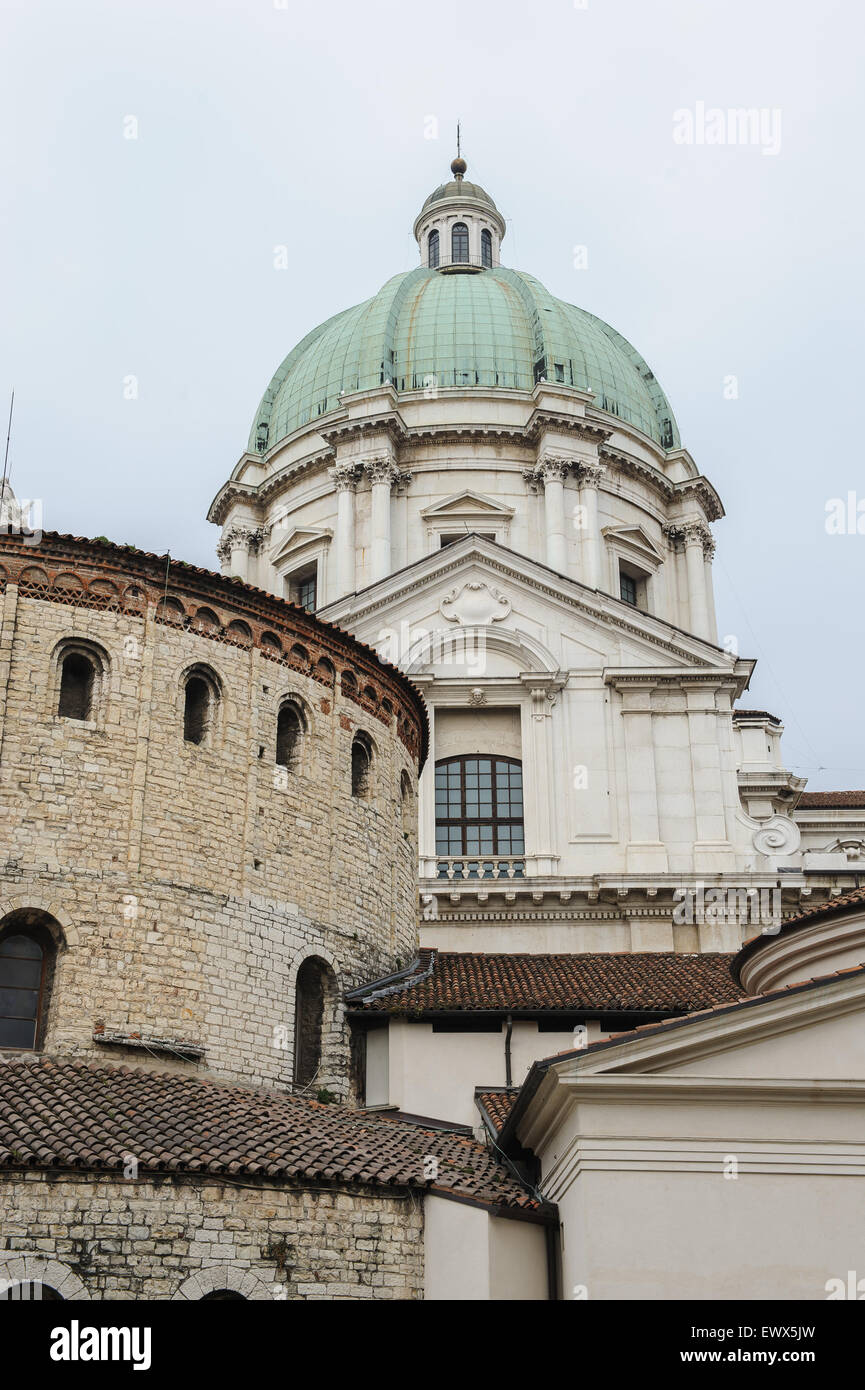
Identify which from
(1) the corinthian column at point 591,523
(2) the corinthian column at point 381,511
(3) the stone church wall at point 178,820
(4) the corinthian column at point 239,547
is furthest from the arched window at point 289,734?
(4) the corinthian column at point 239,547

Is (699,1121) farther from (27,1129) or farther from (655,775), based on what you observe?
(655,775)

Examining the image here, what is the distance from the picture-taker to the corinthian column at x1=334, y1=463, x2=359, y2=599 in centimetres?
4500

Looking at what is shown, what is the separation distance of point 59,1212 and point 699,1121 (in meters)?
7.35

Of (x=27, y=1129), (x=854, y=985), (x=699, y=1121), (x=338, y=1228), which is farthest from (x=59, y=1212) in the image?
(x=854, y=985)

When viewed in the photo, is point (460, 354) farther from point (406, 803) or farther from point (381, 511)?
point (406, 803)

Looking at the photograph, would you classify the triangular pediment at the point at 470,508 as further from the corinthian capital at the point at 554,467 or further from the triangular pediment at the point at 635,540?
the triangular pediment at the point at 635,540

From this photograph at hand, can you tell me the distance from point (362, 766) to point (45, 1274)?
1168 cm

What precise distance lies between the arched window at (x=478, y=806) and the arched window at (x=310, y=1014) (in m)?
11.7

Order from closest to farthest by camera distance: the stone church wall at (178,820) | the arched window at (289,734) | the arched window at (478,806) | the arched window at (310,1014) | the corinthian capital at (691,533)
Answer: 1. the stone church wall at (178,820)
2. the arched window at (310,1014)
3. the arched window at (289,734)
4. the arched window at (478,806)
5. the corinthian capital at (691,533)

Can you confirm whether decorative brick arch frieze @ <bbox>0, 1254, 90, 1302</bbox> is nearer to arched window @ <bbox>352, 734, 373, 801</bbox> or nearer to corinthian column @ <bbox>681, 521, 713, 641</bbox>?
arched window @ <bbox>352, 734, 373, 801</bbox>

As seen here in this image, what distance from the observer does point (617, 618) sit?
38.4 m

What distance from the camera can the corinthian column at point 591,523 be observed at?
45.2 m

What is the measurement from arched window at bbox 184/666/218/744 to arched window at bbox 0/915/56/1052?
3987mm

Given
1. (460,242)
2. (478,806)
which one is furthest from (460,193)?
(478,806)
